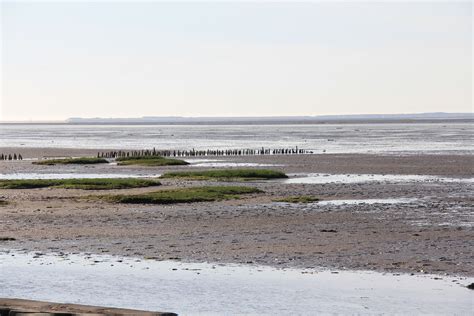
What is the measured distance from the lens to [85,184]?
4303 centimetres

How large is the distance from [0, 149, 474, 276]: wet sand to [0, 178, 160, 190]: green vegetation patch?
1.45 m

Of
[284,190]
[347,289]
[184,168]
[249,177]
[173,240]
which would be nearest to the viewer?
[347,289]

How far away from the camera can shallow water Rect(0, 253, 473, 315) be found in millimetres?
16469

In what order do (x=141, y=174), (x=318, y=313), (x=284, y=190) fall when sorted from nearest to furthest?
1. (x=318, y=313)
2. (x=284, y=190)
3. (x=141, y=174)

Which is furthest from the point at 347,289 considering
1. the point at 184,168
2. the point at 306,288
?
the point at 184,168

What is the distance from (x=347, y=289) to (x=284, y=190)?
23418 millimetres

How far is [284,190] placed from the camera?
1629 inches

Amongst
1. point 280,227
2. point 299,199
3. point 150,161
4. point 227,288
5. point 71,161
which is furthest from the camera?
point 71,161

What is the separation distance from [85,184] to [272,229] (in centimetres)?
1809

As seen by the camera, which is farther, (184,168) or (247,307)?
(184,168)

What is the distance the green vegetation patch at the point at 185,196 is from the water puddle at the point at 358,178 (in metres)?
8.99

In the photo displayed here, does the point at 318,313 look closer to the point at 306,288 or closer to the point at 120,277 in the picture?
the point at 306,288

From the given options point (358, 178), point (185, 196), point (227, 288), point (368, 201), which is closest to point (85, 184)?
point (185, 196)

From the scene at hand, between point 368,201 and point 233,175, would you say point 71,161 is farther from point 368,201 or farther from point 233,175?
point 368,201
